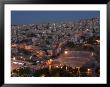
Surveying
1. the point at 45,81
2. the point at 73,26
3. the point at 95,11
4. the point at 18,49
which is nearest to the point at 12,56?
the point at 18,49

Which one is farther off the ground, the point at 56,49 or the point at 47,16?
the point at 47,16

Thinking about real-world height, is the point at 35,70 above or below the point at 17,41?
below

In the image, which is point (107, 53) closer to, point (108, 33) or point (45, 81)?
point (108, 33)

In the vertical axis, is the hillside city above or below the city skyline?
below

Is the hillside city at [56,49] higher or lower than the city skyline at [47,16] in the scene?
lower

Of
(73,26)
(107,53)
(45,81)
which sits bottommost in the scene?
(45,81)

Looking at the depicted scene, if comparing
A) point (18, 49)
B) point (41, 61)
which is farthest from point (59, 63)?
point (18, 49)
